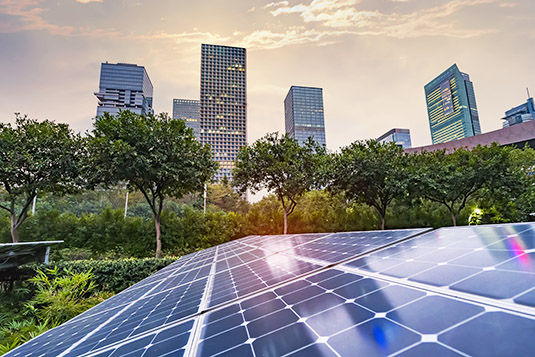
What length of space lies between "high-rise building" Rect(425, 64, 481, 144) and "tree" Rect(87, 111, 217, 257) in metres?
206

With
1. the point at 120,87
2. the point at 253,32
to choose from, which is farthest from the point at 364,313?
the point at 120,87

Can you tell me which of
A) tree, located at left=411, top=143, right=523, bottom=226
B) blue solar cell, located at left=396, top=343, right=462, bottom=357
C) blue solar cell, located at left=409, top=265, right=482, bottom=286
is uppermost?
tree, located at left=411, top=143, right=523, bottom=226

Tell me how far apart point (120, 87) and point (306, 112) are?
11819cm

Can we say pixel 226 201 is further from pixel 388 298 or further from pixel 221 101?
pixel 221 101

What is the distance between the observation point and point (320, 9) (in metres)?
17.2

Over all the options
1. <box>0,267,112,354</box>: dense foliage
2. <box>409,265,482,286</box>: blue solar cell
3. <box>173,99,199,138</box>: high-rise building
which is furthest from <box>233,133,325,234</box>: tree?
<box>173,99,199,138</box>: high-rise building

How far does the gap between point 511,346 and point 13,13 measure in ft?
104

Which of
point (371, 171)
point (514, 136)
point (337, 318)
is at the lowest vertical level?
point (337, 318)

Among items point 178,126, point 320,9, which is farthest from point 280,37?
point 178,126

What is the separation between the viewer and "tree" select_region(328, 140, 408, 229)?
15681 millimetres

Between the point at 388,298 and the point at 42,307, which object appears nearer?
the point at 388,298

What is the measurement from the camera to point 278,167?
17281 millimetres

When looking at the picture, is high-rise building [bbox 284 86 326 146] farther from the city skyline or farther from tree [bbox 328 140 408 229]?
tree [bbox 328 140 408 229]

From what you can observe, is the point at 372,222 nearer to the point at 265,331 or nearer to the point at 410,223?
the point at 410,223
